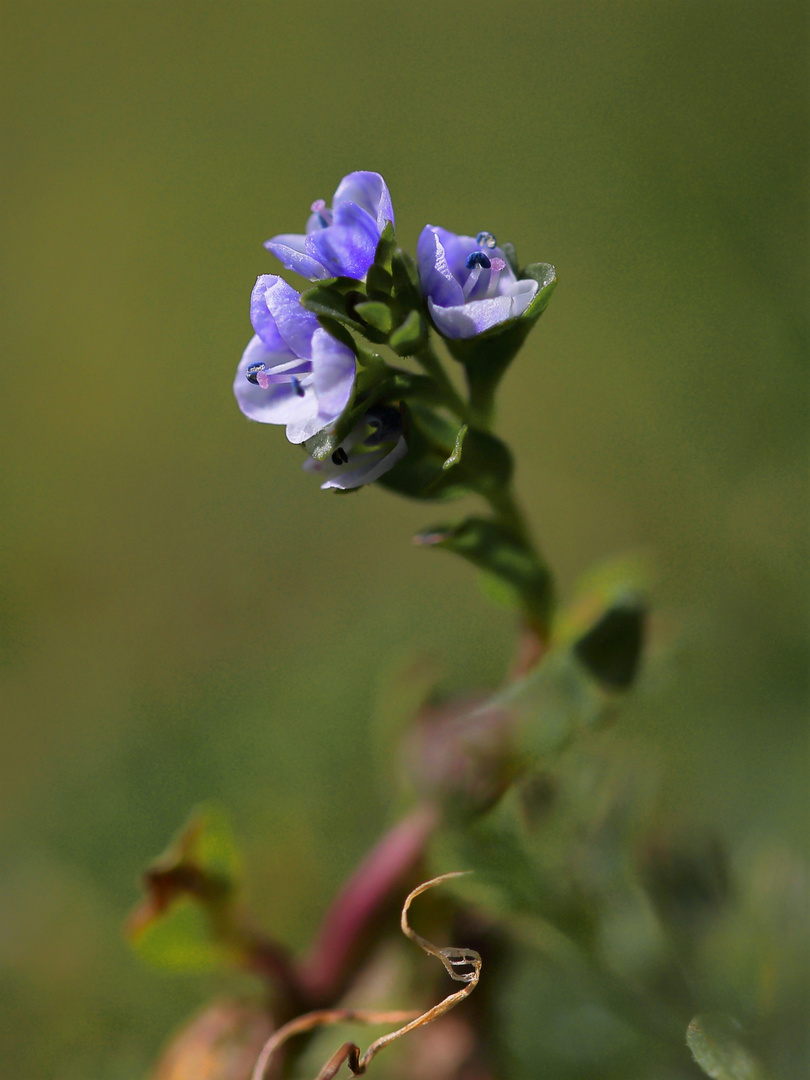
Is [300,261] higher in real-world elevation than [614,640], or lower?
higher

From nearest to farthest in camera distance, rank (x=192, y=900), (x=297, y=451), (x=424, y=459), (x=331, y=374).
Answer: (x=331, y=374), (x=424, y=459), (x=192, y=900), (x=297, y=451)

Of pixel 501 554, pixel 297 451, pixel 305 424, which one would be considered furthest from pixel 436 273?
pixel 297 451

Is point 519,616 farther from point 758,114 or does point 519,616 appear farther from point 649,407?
point 758,114

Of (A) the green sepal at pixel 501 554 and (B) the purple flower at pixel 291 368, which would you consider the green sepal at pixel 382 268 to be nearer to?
(B) the purple flower at pixel 291 368

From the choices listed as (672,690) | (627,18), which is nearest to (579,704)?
(672,690)

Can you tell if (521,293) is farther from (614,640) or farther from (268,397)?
(614,640)

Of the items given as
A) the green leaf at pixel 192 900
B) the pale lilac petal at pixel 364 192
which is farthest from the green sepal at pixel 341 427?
the green leaf at pixel 192 900

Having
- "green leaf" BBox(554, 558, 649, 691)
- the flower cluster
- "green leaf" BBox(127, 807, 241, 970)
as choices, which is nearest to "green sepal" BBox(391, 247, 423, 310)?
the flower cluster
